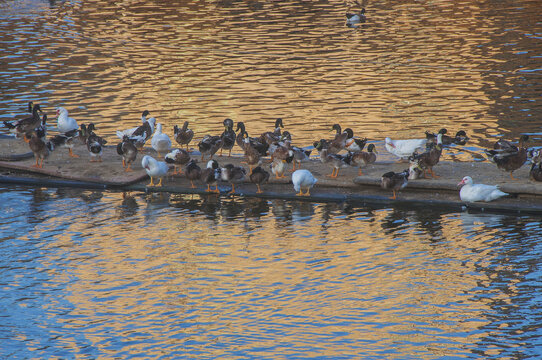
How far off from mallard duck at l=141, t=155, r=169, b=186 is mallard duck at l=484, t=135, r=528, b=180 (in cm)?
820

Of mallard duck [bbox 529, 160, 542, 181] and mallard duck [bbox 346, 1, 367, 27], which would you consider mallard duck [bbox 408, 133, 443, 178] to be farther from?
mallard duck [bbox 346, 1, 367, 27]

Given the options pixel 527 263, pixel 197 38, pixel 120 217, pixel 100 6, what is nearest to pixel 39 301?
pixel 120 217

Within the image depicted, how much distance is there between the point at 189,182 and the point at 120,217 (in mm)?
2701

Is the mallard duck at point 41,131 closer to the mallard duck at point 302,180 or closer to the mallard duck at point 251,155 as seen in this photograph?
the mallard duck at point 251,155

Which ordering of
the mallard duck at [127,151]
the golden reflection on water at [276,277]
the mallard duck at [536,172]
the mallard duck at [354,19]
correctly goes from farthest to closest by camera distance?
the mallard duck at [354,19], the mallard duck at [127,151], the mallard duck at [536,172], the golden reflection on water at [276,277]

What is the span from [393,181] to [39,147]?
9.59m

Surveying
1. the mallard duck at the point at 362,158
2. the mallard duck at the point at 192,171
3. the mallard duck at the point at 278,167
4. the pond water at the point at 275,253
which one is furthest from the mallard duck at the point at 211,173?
the mallard duck at the point at 362,158

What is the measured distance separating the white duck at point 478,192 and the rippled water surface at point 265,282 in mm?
526

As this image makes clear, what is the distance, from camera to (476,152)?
2309 cm

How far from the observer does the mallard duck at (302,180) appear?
62.7 ft

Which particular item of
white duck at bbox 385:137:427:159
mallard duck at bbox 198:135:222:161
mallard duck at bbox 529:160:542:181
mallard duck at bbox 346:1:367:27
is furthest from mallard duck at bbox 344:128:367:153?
mallard duck at bbox 346:1:367:27

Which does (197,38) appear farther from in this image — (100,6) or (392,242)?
(392,242)

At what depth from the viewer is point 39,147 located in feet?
70.4

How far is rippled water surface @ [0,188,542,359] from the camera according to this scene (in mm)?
12938
